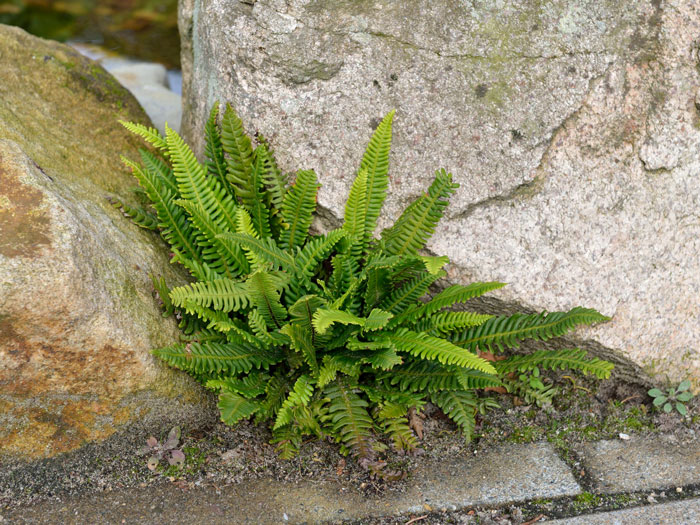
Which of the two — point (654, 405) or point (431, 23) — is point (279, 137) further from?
point (654, 405)

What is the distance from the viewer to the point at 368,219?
3.59 meters

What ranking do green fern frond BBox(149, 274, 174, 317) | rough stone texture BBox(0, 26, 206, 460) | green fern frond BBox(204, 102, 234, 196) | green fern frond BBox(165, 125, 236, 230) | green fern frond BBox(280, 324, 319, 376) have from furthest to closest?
green fern frond BBox(204, 102, 234, 196) → green fern frond BBox(165, 125, 236, 230) → green fern frond BBox(149, 274, 174, 317) → green fern frond BBox(280, 324, 319, 376) → rough stone texture BBox(0, 26, 206, 460)

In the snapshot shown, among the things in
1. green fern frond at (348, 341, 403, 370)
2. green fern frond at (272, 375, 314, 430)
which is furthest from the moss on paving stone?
green fern frond at (348, 341, 403, 370)

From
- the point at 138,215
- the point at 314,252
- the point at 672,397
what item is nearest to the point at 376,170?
the point at 314,252

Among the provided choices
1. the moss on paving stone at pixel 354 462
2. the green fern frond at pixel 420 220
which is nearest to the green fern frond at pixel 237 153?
the green fern frond at pixel 420 220

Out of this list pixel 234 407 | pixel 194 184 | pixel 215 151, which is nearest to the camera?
pixel 234 407

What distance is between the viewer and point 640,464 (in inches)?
130

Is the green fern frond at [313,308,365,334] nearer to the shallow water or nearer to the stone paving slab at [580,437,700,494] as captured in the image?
the stone paving slab at [580,437,700,494]

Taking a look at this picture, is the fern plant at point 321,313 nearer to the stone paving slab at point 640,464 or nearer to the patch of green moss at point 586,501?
the stone paving slab at point 640,464

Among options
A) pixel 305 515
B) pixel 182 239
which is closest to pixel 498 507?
pixel 305 515

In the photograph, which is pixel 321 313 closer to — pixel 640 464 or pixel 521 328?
pixel 521 328

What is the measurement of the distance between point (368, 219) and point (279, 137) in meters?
0.72

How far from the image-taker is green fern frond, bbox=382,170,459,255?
3.53 meters

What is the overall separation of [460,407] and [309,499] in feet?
2.94
